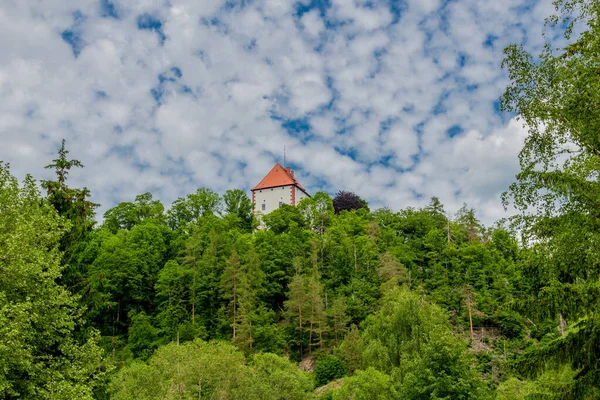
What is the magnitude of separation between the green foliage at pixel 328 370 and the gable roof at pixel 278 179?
46.5 metres

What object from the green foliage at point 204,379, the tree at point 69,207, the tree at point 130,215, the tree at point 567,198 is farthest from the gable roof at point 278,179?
the tree at point 567,198

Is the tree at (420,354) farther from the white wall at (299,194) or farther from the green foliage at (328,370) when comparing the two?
the white wall at (299,194)

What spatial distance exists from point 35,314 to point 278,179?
67.8 meters

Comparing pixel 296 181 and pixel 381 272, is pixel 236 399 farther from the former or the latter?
pixel 296 181

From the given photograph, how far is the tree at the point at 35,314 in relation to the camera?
13180mm

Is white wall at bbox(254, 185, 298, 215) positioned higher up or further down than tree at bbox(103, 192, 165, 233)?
higher up

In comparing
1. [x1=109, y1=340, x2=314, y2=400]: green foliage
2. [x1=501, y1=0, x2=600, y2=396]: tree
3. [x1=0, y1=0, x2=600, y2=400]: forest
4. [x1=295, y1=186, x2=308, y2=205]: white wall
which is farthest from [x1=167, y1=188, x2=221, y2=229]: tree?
[x1=501, y1=0, x2=600, y2=396]: tree

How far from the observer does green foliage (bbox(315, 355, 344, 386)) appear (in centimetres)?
3416

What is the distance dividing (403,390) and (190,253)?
33.4 m

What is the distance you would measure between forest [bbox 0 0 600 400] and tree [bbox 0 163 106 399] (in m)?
0.07

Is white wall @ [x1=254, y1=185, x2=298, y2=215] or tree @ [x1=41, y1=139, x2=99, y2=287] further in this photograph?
white wall @ [x1=254, y1=185, x2=298, y2=215]

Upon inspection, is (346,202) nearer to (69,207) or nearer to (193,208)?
(193,208)

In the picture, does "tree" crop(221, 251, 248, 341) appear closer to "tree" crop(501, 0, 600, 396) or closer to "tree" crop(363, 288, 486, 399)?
"tree" crop(363, 288, 486, 399)

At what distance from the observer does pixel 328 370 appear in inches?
1351
